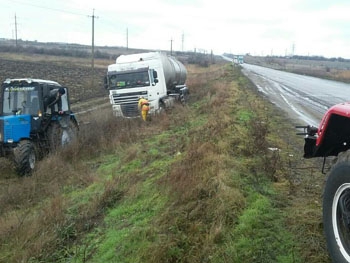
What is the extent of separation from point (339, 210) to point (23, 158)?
8551 mm

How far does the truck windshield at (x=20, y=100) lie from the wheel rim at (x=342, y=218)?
952 cm

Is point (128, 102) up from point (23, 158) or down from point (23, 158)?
up

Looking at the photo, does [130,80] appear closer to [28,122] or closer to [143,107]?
[143,107]

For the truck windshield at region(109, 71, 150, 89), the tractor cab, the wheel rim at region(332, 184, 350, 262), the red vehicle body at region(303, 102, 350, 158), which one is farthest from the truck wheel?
the truck windshield at region(109, 71, 150, 89)

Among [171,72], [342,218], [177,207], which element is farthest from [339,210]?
[171,72]

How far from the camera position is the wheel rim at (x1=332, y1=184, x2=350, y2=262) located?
3.65 metres

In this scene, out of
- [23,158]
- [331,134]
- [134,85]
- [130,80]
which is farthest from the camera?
[130,80]

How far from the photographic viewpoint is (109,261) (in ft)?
16.9

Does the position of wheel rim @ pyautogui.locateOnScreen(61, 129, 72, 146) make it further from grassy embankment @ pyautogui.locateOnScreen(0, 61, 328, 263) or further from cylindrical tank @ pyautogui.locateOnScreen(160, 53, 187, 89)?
cylindrical tank @ pyautogui.locateOnScreen(160, 53, 187, 89)

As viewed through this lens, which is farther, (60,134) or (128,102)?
(128,102)

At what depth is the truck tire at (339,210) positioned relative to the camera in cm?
363

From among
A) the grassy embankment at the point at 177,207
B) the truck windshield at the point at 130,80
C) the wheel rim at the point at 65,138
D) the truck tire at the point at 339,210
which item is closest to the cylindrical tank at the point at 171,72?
the truck windshield at the point at 130,80

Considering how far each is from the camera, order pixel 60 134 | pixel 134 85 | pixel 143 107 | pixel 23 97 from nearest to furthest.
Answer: pixel 23 97
pixel 60 134
pixel 143 107
pixel 134 85

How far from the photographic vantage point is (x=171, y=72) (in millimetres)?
24953
